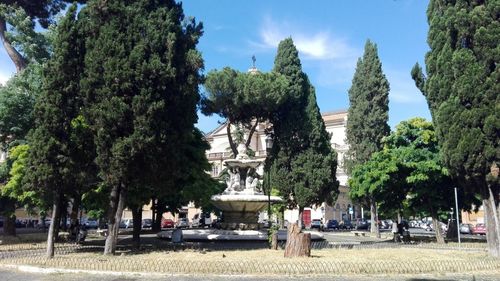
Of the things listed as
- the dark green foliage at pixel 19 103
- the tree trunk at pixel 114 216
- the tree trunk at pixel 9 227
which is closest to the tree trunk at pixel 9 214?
the tree trunk at pixel 9 227

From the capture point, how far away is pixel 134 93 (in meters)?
17.5

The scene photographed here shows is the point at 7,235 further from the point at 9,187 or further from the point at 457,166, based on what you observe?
the point at 457,166

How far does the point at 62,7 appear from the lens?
97.4 feet

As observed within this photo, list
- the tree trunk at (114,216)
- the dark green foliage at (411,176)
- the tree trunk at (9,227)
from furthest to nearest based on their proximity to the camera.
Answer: the tree trunk at (9,227)
the dark green foliage at (411,176)
the tree trunk at (114,216)

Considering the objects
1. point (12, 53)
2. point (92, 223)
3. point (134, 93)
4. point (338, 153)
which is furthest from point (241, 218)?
point (338, 153)

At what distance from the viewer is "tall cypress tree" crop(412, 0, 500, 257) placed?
17609 mm

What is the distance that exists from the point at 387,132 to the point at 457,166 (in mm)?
28095

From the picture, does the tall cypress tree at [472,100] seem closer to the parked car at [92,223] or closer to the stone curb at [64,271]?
the stone curb at [64,271]

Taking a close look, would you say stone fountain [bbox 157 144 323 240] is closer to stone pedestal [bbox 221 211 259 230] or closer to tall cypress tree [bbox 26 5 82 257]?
stone pedestal [bbox 221 211 259 230]

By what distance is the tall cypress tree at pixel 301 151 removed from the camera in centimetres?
4153

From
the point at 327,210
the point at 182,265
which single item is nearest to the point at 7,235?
the point at 182,265

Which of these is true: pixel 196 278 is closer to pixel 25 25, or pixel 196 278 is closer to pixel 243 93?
pixel 25 25

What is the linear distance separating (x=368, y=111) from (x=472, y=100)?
92.2 feet

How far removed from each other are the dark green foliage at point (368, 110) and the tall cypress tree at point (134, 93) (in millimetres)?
29810
